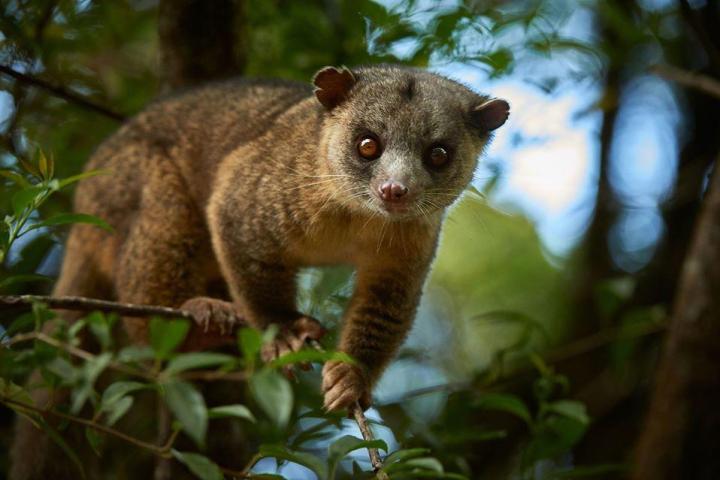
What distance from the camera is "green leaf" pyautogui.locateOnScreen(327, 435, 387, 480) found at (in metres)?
2.70

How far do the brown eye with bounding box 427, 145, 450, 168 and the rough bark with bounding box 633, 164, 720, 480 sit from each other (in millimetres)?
1944

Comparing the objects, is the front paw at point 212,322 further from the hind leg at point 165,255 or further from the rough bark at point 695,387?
the rough bark at point 695,387

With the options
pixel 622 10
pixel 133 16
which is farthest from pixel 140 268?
pixel 622 10

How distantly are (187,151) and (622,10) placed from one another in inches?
140

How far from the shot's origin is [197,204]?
5406 mm

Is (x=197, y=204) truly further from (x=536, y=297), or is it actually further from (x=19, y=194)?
(x=536, y=297)

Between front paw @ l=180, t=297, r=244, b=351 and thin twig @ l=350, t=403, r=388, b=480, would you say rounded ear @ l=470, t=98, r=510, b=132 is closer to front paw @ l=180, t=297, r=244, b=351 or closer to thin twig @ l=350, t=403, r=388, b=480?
front paw @ l=180, t=297, r=244, b=351

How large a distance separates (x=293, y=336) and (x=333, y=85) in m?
1.40

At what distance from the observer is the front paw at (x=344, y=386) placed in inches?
163

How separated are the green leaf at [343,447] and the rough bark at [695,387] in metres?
3.04

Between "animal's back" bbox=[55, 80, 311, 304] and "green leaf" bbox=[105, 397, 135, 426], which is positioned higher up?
"animal's back" bbox=[55, 80, 311, 304]

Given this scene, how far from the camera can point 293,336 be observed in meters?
4.54

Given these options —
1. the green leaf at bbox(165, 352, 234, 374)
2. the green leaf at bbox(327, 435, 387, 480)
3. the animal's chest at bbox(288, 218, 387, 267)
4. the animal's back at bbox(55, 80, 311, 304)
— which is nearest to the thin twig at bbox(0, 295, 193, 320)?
the green leaf at bbox(165, 352, 234, 374)

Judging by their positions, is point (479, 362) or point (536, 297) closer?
point (479, 362)
